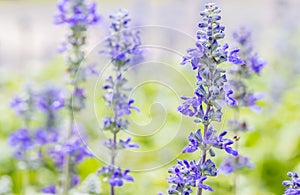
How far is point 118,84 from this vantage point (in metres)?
4.06

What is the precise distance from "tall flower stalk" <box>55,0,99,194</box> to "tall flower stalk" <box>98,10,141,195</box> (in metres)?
0.62

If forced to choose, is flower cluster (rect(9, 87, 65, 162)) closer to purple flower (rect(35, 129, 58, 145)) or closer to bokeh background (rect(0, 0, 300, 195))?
purple flower (rect(35, 129, 58, 145))

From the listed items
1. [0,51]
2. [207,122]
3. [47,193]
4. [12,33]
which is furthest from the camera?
[12,33]

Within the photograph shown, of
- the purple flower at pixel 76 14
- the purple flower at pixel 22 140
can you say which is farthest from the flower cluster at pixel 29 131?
the purple flower at pixel 76 14

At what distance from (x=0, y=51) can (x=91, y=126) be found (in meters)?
6.21

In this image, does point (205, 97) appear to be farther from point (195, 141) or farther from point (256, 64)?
point (256, 64)

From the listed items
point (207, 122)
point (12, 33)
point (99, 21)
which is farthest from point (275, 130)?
point (12, 33)

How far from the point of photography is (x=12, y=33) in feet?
50.9

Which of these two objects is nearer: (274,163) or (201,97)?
(201,97)

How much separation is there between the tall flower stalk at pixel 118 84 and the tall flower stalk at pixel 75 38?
0.62 meters

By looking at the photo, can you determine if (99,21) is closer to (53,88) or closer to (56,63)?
(53,88)

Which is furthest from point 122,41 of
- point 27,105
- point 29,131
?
point 29,131

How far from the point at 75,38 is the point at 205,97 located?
1764 mm

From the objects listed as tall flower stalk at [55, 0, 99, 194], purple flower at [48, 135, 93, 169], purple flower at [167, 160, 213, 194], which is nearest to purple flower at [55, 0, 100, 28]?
tall flower stalk at [55, 0, 99, 194]
